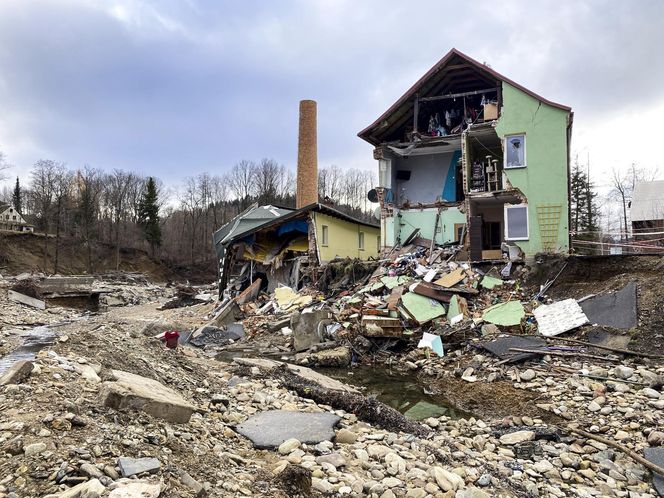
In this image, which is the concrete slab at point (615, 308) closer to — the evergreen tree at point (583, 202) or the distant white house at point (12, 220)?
the evergreen tree at point (583, 202)

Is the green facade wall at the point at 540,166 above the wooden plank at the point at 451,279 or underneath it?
above

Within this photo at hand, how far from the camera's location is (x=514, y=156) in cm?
1767

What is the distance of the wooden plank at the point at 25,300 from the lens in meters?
22.5

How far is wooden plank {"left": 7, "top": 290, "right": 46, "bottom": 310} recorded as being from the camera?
22531mm

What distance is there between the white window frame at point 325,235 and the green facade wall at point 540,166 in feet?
27.9

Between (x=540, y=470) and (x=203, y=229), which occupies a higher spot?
(x=203, y=229)

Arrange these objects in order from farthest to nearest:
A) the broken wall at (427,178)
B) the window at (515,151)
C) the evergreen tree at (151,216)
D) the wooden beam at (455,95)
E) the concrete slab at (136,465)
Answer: the evergreen tree at (151,216) < the broken wall at (427,178) < the wooden beam at (455,95) < the window at (515,151) < the concrete slab at (136,465)

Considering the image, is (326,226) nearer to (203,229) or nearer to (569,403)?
(569,403)

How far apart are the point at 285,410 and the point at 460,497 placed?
276 cm

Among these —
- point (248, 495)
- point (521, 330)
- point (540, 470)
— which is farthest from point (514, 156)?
point (248, 495)

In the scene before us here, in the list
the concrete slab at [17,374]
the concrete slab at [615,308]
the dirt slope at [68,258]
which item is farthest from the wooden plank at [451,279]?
the dirt slope at [68,258]

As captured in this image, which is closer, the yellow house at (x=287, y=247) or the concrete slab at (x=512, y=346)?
the concrete slab at (x=512, y=346)

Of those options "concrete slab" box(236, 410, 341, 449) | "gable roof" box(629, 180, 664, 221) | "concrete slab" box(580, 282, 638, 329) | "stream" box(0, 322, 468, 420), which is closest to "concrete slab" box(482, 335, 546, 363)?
"concrete slab" box(580, 282, 638, 329)

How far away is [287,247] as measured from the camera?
848 inches
